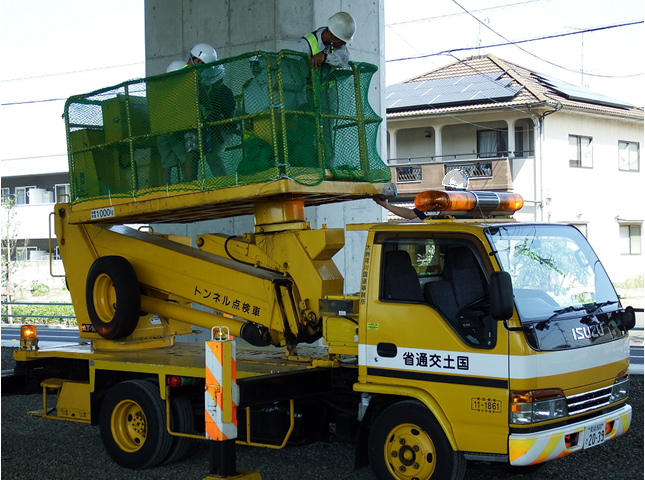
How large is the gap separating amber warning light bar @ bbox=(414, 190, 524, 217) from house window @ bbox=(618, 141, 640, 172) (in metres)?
26.0

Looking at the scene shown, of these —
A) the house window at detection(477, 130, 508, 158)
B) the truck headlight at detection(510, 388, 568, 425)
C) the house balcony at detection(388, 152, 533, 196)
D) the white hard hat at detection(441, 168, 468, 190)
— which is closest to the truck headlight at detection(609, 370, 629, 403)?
the truck headlight at detection(510, 388, 568, 425)

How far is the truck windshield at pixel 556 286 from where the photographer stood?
5.53 meters

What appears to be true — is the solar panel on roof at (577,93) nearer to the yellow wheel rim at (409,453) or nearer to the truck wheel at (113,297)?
the truck wheel at (113,297)

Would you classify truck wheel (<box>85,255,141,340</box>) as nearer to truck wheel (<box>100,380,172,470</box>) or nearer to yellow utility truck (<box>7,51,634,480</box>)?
yellow utility truck (<box>7,51,634,480</box>)

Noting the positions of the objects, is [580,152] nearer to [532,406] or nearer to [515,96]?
[515,96]

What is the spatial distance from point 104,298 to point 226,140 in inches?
100.0

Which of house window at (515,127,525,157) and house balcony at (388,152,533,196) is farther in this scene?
house window at (515,127,525,157)

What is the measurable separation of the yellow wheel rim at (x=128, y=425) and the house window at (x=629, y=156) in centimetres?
2737

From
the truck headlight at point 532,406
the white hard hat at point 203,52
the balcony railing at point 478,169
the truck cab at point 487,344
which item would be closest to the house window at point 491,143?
Answer: the balcony railing at point 478,169

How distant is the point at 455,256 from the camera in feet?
19.4

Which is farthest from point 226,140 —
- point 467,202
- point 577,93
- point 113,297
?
point 577,93

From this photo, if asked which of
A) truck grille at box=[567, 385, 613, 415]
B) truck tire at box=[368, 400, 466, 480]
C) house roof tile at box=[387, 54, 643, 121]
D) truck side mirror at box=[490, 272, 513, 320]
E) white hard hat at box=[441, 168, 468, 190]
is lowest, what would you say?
truck tire at box=[368, 400, 466, 480]

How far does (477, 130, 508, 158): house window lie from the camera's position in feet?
95.2

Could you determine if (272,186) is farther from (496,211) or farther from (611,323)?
(611,323)
